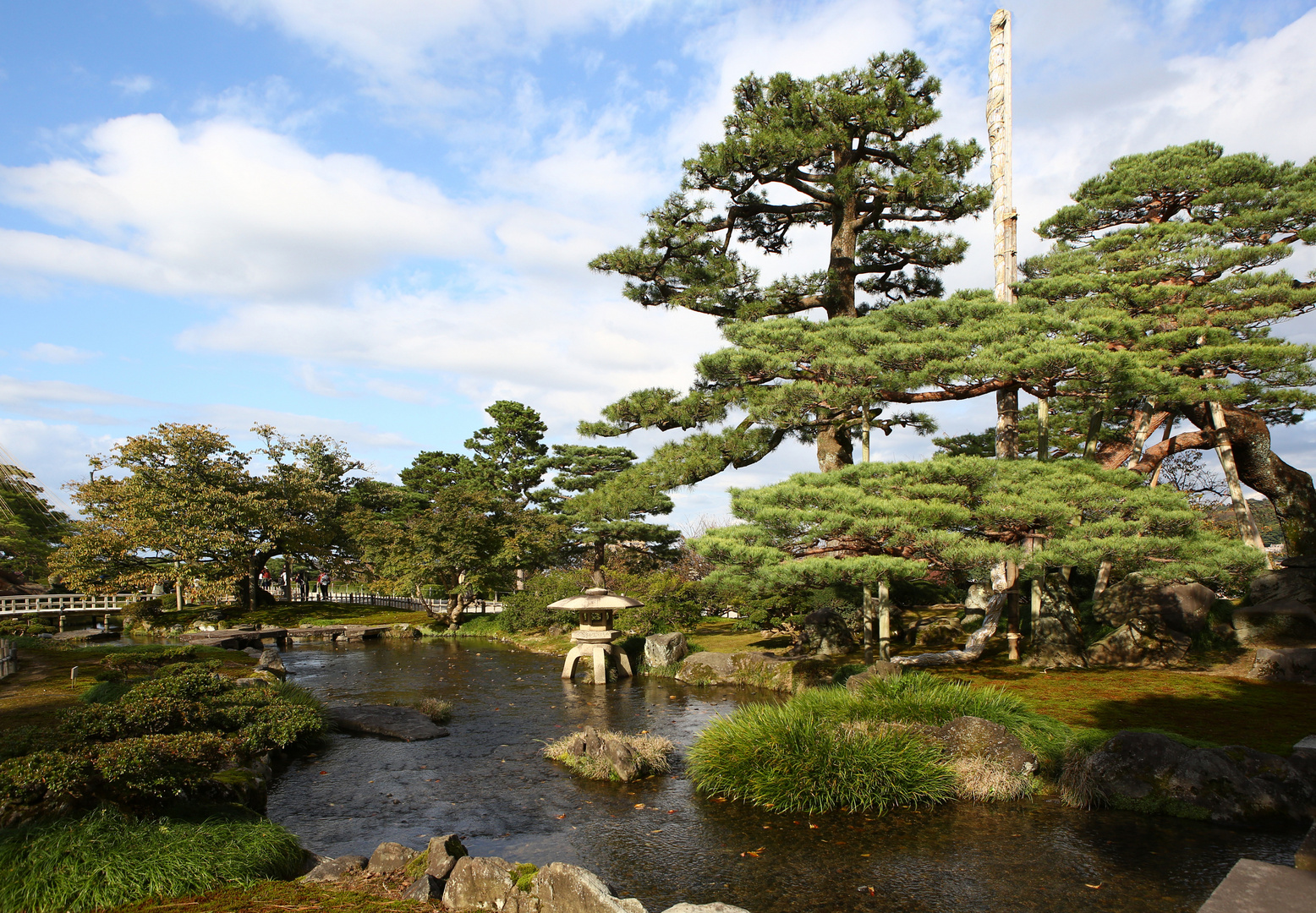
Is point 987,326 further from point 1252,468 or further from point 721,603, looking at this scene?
point 721,603

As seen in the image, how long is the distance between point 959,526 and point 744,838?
18.1ft

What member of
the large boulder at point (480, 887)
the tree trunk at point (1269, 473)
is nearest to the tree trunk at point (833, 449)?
the tree trunk at point (1269, 473)

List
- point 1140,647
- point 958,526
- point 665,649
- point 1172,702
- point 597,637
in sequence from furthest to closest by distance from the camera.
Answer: point 665,649, point 597,637, point 1140,647, point 958,526, point 1172,702

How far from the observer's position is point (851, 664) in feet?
42.4

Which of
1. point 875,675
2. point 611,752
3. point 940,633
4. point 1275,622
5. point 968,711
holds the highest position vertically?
point 1275,622

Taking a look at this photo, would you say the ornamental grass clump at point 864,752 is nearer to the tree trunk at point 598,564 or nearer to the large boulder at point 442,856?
the large boulder at point 442,856

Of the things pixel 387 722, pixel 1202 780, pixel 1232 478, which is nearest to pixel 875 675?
pixel 1202 780

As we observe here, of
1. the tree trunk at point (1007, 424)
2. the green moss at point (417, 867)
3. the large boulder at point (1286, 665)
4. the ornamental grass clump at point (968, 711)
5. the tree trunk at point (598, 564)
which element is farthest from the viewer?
the tree trunk at point (598, 564)

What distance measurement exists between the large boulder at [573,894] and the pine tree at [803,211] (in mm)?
8373

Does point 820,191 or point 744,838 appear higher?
point 820,191

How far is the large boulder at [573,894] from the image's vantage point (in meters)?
4.25

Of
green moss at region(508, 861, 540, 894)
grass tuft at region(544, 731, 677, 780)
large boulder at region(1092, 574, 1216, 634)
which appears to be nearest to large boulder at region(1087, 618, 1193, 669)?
large boulder at region(1092, 574, 1216, 634)

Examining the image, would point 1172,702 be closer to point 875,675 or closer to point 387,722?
point 875,675

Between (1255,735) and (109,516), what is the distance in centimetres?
3397
